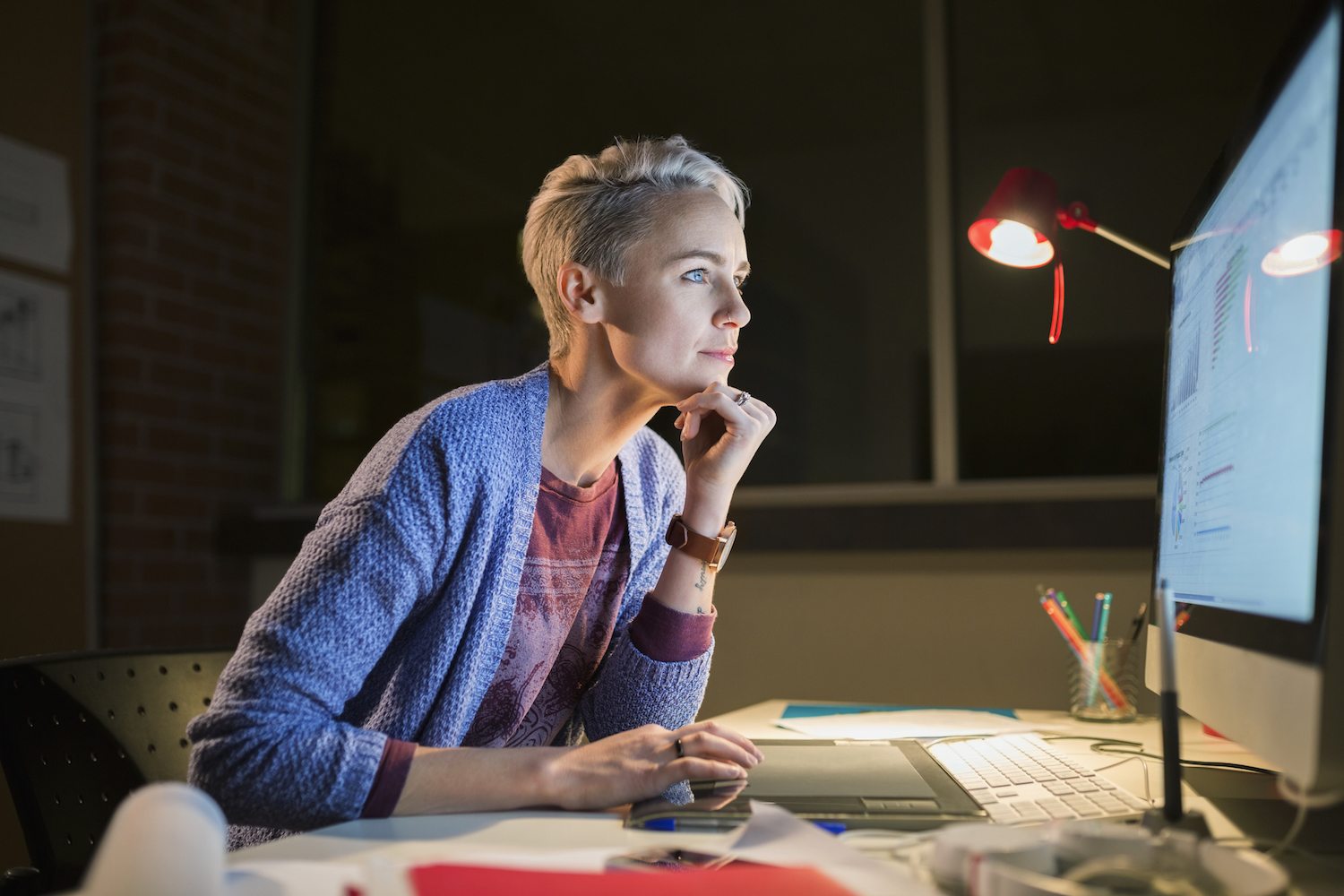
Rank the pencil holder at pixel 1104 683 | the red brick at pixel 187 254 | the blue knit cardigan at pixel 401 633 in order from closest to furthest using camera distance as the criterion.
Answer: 1. the blue knit cardigan at pixel 401 633
2. the pencil holder at pixel 1104 683
3. the red brick at pixel 187 254

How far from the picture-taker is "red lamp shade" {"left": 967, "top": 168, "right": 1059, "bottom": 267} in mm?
1242

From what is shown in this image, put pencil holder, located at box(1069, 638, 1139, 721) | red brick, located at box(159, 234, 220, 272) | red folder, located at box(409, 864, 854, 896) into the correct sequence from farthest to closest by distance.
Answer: red brick, located at box(159, 234, 220, 272)
pencil holder, located at box(1069, 638, 1139, 721)
red folder, located at box(409, 864, 854, 896)

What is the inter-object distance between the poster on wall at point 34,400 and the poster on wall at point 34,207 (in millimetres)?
60

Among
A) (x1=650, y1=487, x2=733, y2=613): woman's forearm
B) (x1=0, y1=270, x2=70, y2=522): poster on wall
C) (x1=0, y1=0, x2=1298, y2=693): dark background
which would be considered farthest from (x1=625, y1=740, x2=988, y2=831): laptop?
(x1=0, y1=270, x2=70, y2=522): poster on wall

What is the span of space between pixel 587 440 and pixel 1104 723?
76 cm

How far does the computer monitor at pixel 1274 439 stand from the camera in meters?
0.59

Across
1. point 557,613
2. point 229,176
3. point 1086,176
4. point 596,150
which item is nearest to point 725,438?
point 557,613

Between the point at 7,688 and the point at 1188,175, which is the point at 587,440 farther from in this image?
the point at 1188,175

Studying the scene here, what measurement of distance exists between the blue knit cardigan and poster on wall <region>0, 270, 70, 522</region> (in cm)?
140

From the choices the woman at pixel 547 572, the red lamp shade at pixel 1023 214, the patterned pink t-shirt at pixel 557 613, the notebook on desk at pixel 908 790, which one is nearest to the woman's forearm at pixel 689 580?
the woman at pixel 547 572

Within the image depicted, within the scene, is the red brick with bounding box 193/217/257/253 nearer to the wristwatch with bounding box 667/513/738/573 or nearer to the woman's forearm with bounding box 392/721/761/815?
the wristwatch with bounding box 667/513/738/573

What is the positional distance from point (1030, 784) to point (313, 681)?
0.60 metres

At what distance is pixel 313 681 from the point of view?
908 millimetres

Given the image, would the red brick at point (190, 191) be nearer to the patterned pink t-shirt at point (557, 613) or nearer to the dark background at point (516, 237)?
the dark background at point (516, 237)
